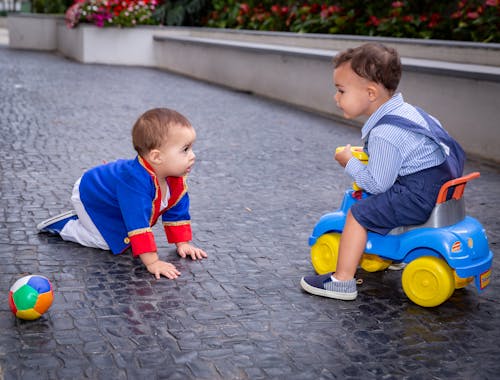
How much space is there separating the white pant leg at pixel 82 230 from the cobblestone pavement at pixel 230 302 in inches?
2.4

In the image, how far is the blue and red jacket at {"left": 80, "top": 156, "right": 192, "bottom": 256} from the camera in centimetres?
339

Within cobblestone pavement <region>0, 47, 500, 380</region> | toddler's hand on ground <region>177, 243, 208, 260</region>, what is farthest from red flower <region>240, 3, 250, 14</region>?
toddler's hand on ground <region>177, 243, 208, 260</region>

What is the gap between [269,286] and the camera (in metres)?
3.33

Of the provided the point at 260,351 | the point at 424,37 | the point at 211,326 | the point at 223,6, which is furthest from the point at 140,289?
the point at 223,6

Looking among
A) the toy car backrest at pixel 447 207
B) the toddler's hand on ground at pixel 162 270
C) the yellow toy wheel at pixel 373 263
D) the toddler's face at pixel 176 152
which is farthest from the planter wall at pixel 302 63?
the toddler's hand on ground at pixel 162 270

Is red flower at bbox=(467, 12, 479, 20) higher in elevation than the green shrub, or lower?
higher

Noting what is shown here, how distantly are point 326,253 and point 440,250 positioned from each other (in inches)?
23.8

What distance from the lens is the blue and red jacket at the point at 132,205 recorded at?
339 cm

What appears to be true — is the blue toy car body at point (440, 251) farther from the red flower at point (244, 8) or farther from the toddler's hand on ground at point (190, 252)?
the red flower at point (244, 8)

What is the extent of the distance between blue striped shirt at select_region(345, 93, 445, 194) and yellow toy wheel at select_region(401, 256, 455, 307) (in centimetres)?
36

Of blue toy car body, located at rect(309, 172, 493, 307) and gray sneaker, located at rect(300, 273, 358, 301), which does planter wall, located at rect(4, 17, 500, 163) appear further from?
gray sneaker, located at rect(300, 273, 358, 301)

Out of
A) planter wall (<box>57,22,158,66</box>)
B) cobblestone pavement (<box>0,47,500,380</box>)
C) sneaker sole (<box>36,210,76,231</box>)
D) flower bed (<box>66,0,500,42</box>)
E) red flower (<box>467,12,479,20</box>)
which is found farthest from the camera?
planter wall (<box>57,22,158,66</box>)

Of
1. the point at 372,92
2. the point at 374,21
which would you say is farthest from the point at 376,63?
the point at 374,21

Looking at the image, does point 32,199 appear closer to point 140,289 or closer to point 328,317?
point 140,289
